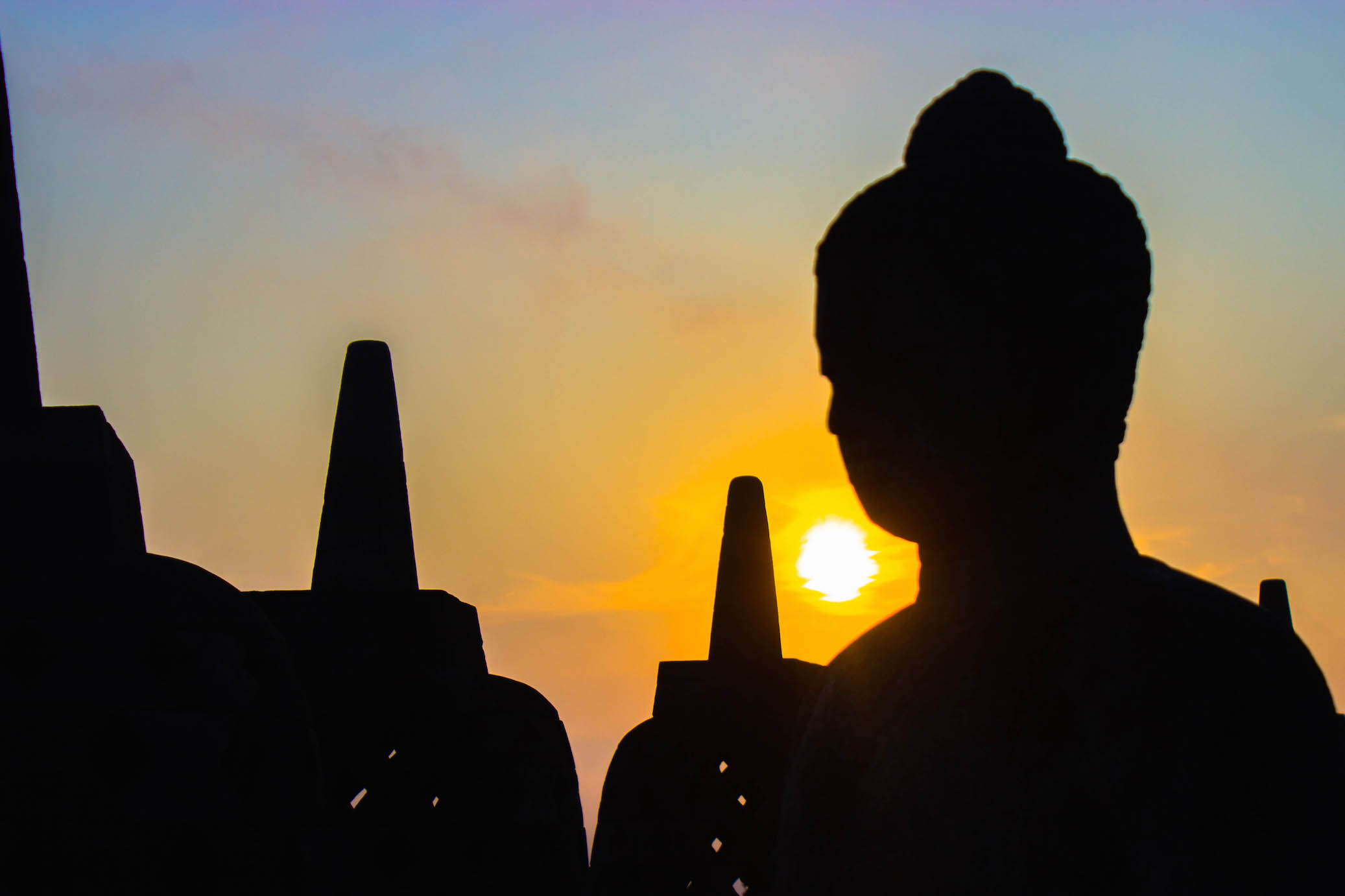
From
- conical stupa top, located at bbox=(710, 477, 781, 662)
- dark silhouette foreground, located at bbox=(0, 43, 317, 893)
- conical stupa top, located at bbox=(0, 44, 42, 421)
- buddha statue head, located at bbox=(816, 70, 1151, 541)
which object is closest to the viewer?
buddha statue head, located at bbox=(816, 70, 1151, 541)

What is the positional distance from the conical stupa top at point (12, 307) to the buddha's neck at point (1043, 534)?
86.9 inches

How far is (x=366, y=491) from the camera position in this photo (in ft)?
19.1

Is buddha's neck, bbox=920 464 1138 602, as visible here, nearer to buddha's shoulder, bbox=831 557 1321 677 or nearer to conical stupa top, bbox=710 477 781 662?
buddha's shoulder, bbox=831 557 1321 677

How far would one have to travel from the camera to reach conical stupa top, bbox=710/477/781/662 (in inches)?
264

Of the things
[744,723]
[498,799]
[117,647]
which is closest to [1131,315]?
[117,647]

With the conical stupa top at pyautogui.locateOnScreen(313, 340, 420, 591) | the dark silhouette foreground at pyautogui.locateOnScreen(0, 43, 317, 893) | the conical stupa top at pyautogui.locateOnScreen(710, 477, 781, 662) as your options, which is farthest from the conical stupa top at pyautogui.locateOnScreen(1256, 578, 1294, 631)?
the dark silhouette foreground at pyautogui.locateOnScreen(0, 43, 317, 893)

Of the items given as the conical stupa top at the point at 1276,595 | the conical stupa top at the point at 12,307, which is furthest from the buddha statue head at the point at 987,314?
the conical stupa top at the point at 1276,595

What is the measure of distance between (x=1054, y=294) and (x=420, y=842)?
3919 millimetres

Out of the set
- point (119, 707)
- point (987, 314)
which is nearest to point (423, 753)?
point (119, 707)

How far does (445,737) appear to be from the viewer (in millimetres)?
5406

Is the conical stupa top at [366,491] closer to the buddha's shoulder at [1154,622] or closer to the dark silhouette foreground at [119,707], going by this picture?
the dark silhouette foreground at [119,707]

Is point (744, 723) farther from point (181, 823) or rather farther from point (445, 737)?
point (181, 823)

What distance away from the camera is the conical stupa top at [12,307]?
3160 mm

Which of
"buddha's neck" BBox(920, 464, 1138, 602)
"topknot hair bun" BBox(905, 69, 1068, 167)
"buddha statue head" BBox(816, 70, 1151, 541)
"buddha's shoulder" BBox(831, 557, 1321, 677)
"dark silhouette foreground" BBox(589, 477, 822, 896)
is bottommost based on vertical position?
"dark silhouette foreground" BBox(589, 477, 822, 896)
